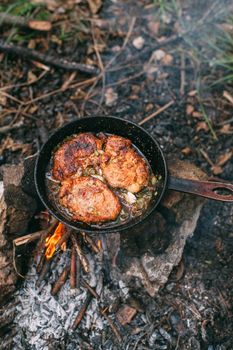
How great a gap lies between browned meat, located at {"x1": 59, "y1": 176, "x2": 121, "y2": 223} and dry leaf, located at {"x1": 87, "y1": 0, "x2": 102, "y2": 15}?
8.95 ft

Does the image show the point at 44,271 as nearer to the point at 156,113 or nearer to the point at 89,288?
the point at 89,288

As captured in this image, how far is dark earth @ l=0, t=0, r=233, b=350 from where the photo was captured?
388 cm

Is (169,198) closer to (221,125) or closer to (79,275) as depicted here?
(79,275)

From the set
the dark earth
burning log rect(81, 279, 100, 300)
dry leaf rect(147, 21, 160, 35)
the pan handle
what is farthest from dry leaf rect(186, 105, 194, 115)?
burning log rect(81, 279, 100, 300)

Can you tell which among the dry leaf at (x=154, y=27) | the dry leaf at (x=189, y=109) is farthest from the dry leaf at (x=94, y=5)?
the dry leaf at (x=189, y=109)

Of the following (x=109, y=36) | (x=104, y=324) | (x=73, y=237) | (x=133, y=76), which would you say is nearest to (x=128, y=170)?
(x=73, y=237)

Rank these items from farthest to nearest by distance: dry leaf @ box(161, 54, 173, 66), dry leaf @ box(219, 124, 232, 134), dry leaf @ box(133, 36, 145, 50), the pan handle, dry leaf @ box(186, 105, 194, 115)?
dry leaf @ box(133, 36, 145, 50) < dry leaf @ box(161, 54, 173, 66) < dry leaf @ box(186, 105, 194, 115) < dry leaf @ box(219, 124, 232, 134) < the pan handle

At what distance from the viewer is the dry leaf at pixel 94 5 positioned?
5.11 meters

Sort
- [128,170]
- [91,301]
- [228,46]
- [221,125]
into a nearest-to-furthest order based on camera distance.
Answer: [128,170] → [91,301] → [221,125] → [228,46]

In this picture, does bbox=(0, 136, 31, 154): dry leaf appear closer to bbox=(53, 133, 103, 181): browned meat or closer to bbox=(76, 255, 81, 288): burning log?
bbox=(53, 133, 103, 181): browned meat

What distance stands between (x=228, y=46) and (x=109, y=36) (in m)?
1.46

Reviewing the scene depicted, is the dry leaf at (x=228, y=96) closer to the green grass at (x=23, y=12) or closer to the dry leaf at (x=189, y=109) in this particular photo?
the dry leaf at (x=189, y=109)

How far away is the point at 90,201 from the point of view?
3283 millimetres

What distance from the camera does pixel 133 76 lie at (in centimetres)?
477
